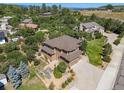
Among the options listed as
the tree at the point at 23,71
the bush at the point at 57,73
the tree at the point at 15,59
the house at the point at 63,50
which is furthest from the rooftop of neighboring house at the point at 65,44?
the tree at the point at 23,71

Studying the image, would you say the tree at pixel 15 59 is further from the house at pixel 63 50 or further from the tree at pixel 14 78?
the house at pixel 63 50

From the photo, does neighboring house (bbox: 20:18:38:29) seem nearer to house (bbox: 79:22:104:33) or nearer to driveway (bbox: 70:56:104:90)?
house (bbox: 79:22:104:33)

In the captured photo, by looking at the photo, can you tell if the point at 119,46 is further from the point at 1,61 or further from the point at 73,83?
the point at 1,61

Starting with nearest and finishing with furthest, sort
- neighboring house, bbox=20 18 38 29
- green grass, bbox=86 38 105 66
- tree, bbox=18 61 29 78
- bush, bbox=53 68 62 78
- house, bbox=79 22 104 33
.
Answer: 1. tree, bbox=18 61 29 78
2. bush, bbox=53 68 62 78
3. green grass, bbox=86 38 105 66
4. house, bbox=79 22 104 33
5. neighboring house, bbox=20 18 38 29

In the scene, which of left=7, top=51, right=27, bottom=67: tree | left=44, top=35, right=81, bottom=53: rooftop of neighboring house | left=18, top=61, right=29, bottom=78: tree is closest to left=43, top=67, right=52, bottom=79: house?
left=18, top=61, right=29, bottom=78: tree

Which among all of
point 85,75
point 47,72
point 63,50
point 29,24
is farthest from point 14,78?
point 29,24

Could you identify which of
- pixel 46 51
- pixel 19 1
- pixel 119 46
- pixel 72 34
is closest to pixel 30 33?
pixel 72 34

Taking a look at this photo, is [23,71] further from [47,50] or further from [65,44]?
[65,44]
